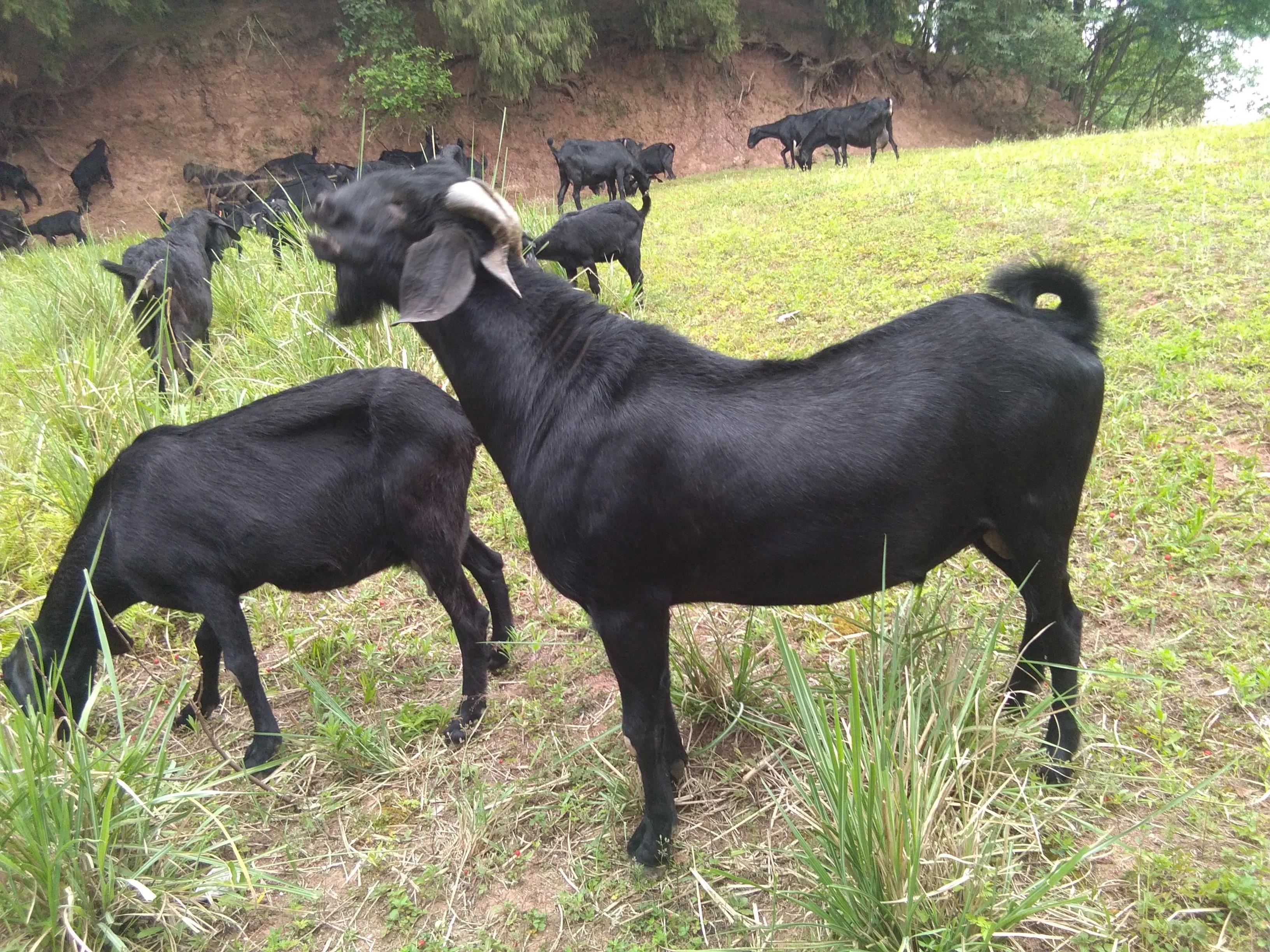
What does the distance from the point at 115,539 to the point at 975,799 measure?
3.41m

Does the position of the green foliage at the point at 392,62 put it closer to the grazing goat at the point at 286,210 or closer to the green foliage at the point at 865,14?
the grazing goat at the point at 286,210

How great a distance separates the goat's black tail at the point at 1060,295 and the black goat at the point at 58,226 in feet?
74.0

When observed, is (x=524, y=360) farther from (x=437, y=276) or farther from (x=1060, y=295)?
(x=1060, y=295)

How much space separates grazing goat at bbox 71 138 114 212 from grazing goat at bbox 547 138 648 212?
45.3ft

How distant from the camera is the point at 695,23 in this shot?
74.8ft

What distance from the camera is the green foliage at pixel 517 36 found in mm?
19688

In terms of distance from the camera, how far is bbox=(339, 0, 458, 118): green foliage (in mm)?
21297

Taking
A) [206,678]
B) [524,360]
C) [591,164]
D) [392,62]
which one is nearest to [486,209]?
[524,360]

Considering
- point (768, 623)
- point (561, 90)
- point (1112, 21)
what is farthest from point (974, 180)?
point (1112, 21)

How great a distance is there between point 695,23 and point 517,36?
5.90 metres

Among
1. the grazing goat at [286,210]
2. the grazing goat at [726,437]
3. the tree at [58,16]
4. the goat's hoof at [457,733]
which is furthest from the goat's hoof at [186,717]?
the tree at [58,16]

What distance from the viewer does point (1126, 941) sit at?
2.02m

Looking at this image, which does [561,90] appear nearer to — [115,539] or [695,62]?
[695,62]

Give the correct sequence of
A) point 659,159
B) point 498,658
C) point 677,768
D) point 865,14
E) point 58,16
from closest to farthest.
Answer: point 677,768 → point 498,658 → point 58,16 → point 659,159 → point 865,14
